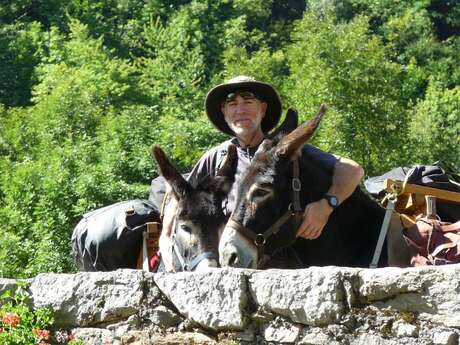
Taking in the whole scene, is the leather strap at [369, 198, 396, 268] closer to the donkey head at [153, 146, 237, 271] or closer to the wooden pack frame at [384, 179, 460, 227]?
A: the wooden pack frame at [384, 179, 460, 227]

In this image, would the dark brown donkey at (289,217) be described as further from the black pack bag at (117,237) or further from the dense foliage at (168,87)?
the dense foliage at (168,87)

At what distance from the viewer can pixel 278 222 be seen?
7.32 metres

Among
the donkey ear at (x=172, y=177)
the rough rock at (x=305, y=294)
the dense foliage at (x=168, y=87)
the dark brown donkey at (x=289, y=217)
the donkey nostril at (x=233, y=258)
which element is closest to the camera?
the rough rock at (x=305, y=294)

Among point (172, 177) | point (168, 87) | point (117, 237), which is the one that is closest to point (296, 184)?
point (172, 177)

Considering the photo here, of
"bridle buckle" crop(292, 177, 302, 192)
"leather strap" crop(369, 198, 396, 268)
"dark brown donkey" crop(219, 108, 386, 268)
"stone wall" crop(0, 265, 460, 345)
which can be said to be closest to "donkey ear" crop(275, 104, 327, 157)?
"dark brown donkey" crop(219, 108, 386, 268)

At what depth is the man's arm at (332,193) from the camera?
7438 mm

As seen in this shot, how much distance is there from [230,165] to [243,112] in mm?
468

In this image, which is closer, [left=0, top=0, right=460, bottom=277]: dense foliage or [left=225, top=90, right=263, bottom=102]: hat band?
[left=225, top=90, right=263, bottom=102]: hat band

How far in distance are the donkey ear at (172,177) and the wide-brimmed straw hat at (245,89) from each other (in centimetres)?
76

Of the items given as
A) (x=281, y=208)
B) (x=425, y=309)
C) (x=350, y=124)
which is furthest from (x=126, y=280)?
(x=350, y=124)

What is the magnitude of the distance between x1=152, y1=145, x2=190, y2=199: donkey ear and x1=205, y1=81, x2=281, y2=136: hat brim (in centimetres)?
75

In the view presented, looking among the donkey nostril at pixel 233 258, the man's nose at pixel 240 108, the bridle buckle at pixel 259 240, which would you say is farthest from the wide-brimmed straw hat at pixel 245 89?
the donkey nostril at pixel 233 258

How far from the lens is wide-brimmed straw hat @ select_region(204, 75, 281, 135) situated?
27.6 ft

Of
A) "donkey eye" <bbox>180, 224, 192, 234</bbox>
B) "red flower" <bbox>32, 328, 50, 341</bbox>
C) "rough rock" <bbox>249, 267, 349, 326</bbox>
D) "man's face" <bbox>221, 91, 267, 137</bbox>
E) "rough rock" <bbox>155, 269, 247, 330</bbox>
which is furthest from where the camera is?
"man's face" <bbox>221, 91, 267, 137</bbox>
